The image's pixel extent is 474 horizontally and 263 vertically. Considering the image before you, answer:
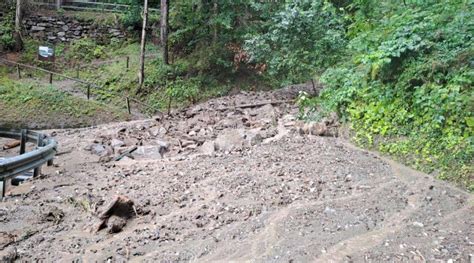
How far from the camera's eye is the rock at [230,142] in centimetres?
912

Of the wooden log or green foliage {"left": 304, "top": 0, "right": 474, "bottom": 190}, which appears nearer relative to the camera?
green foliage {"left": 304, "top": 0, "right": 474, "bottom": 190}

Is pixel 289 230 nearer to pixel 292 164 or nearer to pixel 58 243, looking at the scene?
pixel 292 164

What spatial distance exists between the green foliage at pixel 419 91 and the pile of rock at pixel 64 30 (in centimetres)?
2008

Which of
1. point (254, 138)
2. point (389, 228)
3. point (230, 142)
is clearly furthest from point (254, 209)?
point (230, 142)

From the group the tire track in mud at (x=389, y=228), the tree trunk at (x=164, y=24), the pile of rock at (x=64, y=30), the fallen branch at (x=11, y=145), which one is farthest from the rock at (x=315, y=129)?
the pile of rock at (x=64, y=30)

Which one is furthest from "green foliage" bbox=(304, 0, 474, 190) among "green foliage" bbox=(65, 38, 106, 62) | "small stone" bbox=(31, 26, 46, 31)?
"small stone" bbox=(31, 26, 46, 31)

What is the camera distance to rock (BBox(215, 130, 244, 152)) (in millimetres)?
9117

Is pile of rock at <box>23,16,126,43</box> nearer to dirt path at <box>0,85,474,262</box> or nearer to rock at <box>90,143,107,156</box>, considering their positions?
rock at <box>90,143,107,156</box>

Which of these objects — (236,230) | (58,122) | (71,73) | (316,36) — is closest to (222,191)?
(236,230)

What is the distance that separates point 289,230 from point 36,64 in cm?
2220

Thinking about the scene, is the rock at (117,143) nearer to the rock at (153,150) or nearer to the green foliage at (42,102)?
the rock at (153,150)

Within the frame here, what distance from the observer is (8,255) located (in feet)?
14.5

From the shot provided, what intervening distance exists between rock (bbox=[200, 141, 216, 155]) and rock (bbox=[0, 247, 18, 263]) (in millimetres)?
4939

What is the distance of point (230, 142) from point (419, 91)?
4301mm
